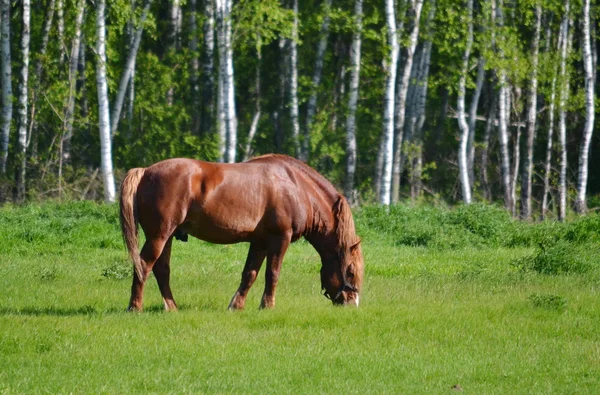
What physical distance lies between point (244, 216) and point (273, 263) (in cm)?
65

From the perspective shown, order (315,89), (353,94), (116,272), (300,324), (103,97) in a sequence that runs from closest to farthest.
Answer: (300,324), (116,272), (103,97), (353,94), (315,89)

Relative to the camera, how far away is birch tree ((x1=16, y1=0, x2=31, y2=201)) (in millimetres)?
24516

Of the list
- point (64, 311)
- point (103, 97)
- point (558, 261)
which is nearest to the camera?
point (64, 311)

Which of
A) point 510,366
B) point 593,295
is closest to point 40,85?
point 593,295

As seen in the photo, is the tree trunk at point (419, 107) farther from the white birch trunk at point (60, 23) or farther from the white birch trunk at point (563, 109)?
the white birch trunk at point (60, 23)

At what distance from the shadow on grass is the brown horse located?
20 centimetres

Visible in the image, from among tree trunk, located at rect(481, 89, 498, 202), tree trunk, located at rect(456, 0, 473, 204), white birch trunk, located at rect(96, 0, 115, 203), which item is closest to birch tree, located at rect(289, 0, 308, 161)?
tree trunk, located at rect(456, 0, 473, 204)

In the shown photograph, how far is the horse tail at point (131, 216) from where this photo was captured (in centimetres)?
1152

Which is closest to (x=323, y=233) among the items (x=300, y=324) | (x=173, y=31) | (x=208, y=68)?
(x=300, y=324)

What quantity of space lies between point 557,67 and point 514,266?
1453 cm

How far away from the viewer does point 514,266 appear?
16031mm

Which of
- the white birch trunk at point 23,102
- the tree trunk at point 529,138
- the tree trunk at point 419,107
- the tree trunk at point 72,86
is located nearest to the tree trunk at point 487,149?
the tree trunk at point 419,107

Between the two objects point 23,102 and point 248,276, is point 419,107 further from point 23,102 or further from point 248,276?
point 248,276

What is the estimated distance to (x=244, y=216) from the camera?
40.0 ft
